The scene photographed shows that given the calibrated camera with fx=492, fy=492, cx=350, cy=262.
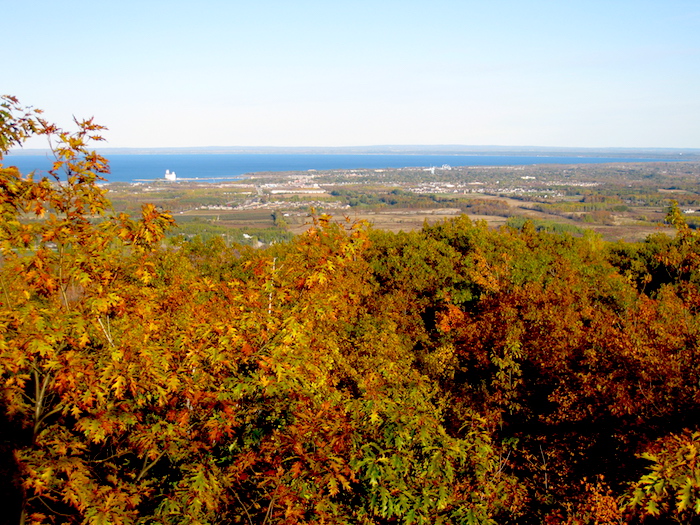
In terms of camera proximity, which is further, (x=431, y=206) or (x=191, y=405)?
(x=431, y=206)

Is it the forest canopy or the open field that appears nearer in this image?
the forest canopy

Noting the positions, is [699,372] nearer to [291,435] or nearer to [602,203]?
[291,435]

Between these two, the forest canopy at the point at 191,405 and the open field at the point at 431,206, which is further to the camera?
the open field at the point at 431,206

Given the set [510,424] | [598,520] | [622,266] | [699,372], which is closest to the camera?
[598,520]

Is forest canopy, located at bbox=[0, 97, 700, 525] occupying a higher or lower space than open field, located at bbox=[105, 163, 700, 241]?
higher

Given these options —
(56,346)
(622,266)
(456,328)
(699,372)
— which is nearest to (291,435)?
(56,346)

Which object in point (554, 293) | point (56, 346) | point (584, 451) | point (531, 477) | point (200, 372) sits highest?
point (56, 346)

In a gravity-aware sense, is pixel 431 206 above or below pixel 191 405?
below

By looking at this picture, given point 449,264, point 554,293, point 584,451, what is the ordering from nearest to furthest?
point 584,451, point 554,293, point 449,264

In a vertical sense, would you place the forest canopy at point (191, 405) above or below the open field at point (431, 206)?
above

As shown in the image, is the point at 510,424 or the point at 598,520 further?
the point at 510,424

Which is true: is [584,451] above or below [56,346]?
below
